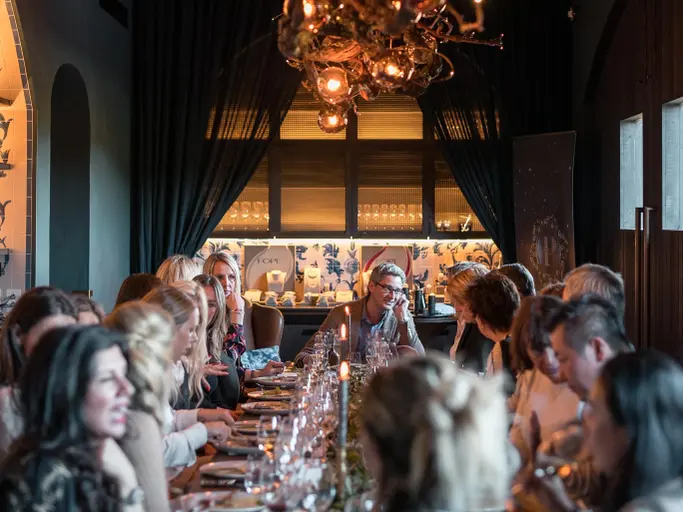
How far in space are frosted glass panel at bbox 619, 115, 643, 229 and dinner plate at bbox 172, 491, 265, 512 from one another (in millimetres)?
5392

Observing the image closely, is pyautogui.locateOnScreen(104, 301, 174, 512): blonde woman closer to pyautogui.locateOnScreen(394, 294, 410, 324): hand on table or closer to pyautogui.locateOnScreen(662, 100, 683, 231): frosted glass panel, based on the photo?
pyautogui.locateOnScreen(394, 294, 410, 324): hand on table

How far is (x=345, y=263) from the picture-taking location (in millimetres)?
9398

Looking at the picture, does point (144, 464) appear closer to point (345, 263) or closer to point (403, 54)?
point (403, 54)

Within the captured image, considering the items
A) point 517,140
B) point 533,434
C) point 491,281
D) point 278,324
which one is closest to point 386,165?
point 517,140

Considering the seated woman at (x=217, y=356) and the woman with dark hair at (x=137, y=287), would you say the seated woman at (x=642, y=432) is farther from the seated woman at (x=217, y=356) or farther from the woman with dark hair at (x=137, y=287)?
the woman with dark hair at (x=137, y=287)

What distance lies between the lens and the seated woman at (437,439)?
5.24 feet

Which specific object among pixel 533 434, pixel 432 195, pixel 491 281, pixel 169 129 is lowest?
pixel 533 434

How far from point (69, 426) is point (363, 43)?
8.26 ft

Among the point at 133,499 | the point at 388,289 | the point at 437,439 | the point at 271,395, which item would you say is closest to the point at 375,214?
the point at 388,289

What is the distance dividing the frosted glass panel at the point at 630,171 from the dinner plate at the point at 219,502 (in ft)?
17.7

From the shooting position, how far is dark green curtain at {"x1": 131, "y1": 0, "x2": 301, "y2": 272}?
900 cm

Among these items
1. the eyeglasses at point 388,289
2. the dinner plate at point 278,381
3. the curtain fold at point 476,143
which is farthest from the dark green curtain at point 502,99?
the dinner plate at point 278,381

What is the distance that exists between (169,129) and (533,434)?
676cm

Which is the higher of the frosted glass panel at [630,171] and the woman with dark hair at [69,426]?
the frosted glass panel at [630,171]
